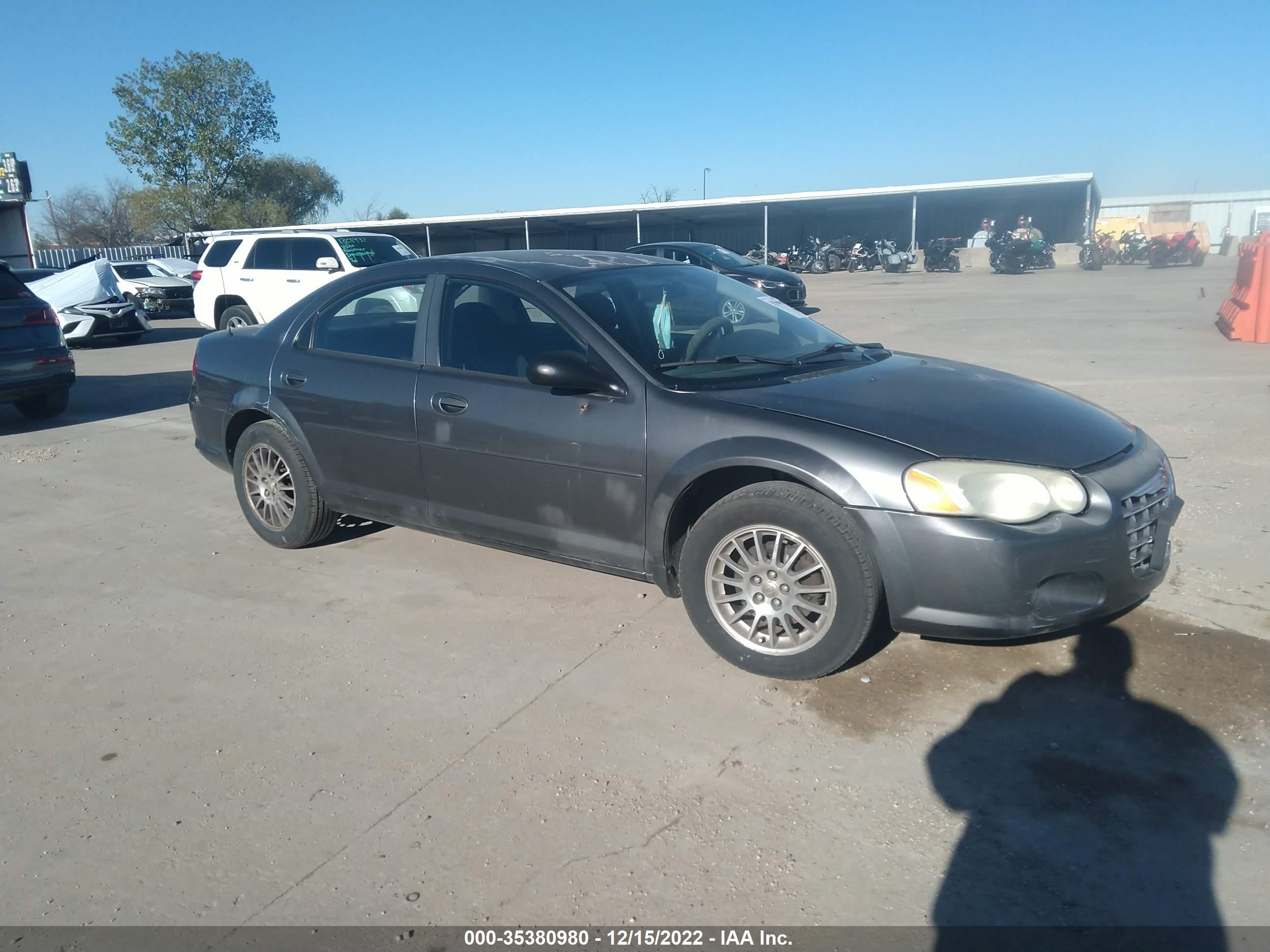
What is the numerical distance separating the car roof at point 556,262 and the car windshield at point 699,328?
0.07m

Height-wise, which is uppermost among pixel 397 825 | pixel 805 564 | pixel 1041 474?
pixel 1041 474

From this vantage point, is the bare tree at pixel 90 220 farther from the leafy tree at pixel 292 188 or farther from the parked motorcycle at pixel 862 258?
the parked motorcycle at pixel 862 258

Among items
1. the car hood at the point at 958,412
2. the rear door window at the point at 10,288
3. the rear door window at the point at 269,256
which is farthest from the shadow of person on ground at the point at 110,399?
the car hood at the point at 958,412

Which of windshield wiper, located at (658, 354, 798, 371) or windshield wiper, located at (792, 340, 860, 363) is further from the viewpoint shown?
windshield wiper, located at (792, 340, 860, 363)

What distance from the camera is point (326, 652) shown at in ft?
13.7

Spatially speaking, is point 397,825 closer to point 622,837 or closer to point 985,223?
point 622,837

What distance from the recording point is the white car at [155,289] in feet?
75.7

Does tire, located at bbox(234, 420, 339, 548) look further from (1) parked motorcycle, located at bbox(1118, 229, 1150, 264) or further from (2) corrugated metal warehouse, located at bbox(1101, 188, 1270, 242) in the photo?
(2) corrugated metal warehouse, located at bbox(1101, 188, 1270, 242)

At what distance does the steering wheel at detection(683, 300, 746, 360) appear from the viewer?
426 centimetres

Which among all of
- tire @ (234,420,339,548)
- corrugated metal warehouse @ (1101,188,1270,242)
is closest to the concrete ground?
tire @ (234,420,339,548)

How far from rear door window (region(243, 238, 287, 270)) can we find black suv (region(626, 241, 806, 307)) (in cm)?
565

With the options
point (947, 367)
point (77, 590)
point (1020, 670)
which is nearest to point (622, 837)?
point (1020, 670)

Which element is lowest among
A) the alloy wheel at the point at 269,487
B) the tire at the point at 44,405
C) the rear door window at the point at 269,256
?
the tire at the point at 44,405

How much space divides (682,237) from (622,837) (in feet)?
161
